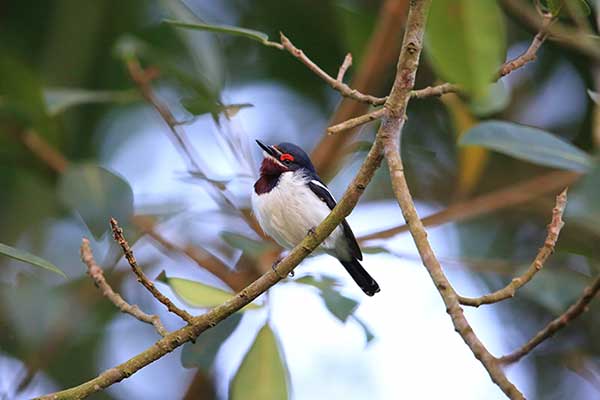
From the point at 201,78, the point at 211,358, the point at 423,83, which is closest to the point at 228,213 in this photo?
the point at 201,78

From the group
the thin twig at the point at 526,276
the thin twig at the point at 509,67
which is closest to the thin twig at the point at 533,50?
the thin twig at the point at 509,67

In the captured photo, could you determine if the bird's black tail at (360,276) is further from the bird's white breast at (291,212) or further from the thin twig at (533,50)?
the thin twig at (533,50)

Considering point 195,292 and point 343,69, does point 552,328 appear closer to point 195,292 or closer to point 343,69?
point 343,69

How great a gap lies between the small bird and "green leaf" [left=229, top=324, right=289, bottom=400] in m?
0.58

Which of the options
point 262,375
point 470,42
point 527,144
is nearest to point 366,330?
point 262,375

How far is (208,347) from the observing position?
257 centimetres

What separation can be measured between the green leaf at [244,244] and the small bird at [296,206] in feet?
0.72

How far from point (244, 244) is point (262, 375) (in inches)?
18.8

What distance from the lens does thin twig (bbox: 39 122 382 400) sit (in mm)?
1780

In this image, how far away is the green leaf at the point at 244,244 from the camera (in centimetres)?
278

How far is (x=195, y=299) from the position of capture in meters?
2.28

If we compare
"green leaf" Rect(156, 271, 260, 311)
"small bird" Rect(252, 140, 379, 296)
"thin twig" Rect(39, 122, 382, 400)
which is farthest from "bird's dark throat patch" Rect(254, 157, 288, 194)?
"thin twig" Rect(39, 122, 382, 400)

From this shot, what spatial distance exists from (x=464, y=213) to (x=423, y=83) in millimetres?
1028

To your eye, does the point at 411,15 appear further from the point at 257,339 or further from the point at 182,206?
the point at 182,206
